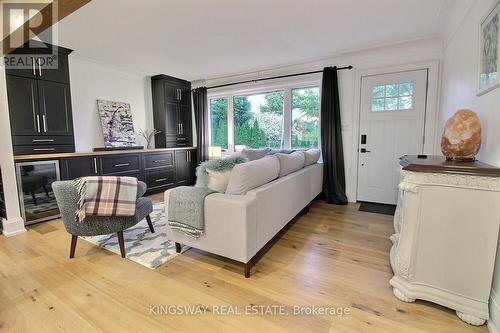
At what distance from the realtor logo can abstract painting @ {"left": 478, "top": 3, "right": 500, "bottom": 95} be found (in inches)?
128

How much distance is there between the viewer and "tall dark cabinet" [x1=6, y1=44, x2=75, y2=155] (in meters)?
3.12

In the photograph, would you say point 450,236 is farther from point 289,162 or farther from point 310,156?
point 310,156

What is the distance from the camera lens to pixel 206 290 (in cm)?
179

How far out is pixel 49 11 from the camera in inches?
81.8

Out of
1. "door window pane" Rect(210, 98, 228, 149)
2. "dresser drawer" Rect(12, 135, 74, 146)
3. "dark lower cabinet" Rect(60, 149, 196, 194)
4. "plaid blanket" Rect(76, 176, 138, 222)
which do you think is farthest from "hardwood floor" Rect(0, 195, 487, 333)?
"door window pane" Rect(210, 98, 228, 149)

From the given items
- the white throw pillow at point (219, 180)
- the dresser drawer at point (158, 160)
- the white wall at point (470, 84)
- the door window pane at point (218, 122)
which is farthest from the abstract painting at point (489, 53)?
the dresser drawer at point (158, 160)

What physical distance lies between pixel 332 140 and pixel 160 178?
3.44m

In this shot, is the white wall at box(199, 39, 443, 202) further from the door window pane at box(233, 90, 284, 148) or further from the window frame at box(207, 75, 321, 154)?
the door window pane at box(233, 90, 284, 148)

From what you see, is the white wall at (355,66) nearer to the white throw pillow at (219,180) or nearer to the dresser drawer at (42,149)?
the white throw pillow at (219,180)

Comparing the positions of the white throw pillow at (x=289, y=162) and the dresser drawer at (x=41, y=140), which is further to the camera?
the dresser drawer at (x=41, y=140)

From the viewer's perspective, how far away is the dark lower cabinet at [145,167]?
352 centimetres

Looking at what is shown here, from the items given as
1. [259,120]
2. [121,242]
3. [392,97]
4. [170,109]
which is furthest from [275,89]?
[121,242]

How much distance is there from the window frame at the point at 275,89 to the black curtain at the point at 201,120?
0.61 feet

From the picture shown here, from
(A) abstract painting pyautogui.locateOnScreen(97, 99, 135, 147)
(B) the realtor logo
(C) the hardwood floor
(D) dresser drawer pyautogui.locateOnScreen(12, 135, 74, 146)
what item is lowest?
(C) the hardwood floor
